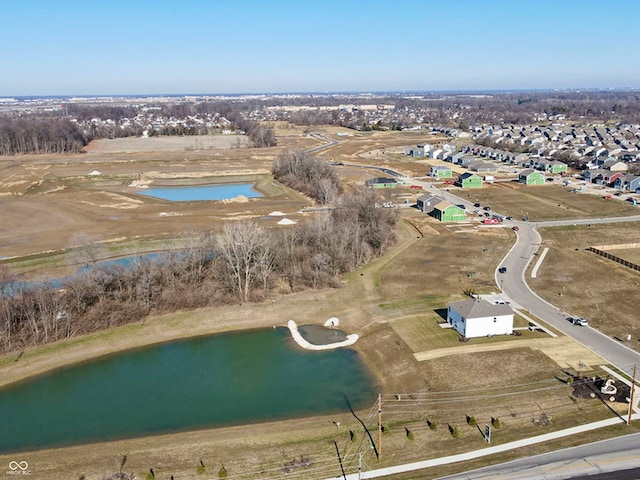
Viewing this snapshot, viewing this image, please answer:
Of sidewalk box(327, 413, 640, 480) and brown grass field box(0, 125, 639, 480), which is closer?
sidewalk box(327, 413, 640, 480)

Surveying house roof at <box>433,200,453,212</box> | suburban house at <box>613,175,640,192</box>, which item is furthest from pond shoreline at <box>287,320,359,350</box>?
suburban house at <box>613,175,640,192</box>

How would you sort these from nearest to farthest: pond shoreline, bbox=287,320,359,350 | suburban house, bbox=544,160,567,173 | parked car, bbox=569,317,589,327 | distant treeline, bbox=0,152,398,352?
pond shoreline, bbox=287,320,359,350, parked car, bbox=569,317,589,327, distant treeline, bbox=0,152,398,352, suburban house, bbox=544,160,567,173

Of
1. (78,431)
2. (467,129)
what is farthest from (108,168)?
(467,129)

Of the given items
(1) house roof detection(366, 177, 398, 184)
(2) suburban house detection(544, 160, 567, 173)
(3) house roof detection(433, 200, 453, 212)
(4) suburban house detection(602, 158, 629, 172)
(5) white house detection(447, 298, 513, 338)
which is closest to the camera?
(5) white house detection(447, 298, 513, 338)

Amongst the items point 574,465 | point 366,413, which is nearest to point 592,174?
point 366,413

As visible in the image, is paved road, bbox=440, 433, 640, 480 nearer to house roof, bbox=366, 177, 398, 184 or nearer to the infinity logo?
the infinity logo

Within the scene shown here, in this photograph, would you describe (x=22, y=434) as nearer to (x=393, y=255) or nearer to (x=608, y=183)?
(x=393, y=255)
